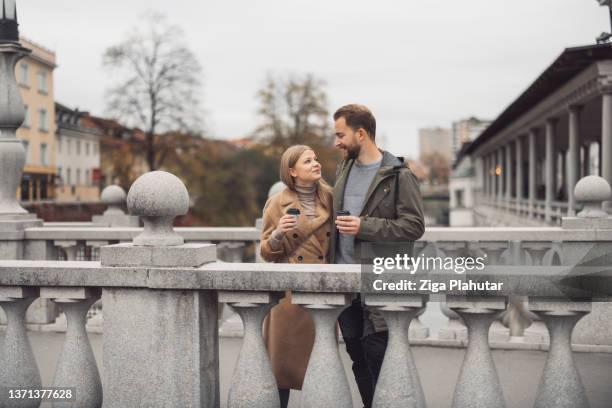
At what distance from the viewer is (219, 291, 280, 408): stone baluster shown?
11.1ft

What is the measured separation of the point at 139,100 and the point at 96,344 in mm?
34264

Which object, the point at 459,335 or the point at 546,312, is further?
the point at 459,335

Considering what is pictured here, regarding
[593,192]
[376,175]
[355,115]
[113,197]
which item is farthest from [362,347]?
[113,197]

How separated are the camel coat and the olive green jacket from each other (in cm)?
23

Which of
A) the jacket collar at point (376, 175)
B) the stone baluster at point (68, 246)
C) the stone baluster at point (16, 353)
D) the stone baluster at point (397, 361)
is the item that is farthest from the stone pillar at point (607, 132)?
the stone baluster at point (16, 353)

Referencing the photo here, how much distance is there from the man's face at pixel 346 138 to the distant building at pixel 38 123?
4741 cm

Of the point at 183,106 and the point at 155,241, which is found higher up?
the point at 183,106

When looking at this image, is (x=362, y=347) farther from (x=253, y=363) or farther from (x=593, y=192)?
(x=593, y=192)

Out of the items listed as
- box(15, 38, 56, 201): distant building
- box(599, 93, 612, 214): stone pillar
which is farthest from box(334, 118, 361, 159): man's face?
box(15, 38, 56, 201): distant building

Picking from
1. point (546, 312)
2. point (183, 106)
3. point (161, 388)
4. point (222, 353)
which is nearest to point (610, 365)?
point (546, 312)

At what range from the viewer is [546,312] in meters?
3.19

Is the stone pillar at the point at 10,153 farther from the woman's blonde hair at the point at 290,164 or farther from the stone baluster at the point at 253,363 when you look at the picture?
the stone baluster at the point at 253,363

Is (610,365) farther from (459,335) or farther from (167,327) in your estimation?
(167,327)

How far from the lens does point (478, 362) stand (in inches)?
126
